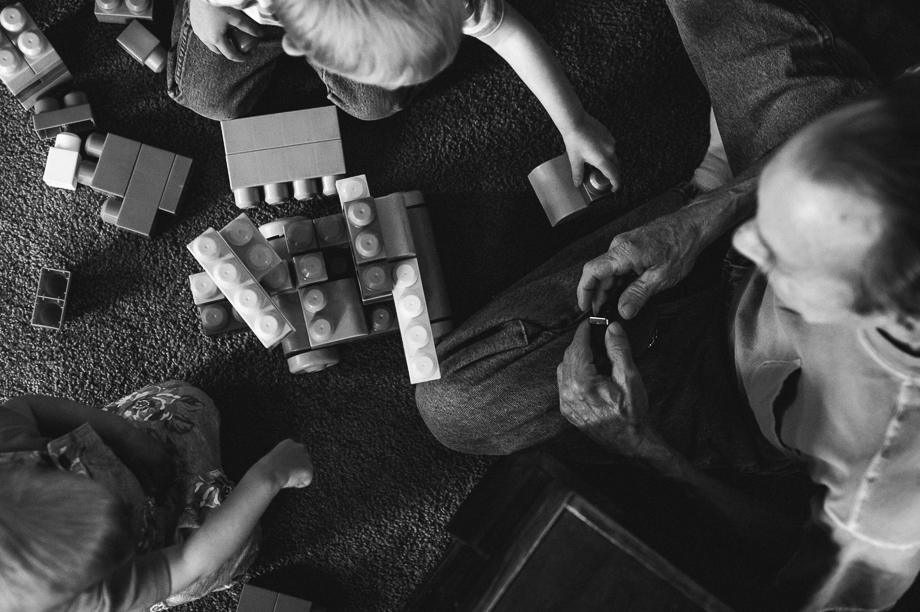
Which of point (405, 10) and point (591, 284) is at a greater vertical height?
point (405, 10)

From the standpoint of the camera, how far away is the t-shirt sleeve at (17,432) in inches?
29.5

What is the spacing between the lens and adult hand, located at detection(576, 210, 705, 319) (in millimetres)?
769

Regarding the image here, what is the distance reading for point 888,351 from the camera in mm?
491

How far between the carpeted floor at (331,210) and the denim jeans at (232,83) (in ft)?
0.19

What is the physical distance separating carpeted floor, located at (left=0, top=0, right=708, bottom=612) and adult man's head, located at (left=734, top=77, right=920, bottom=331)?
63 centimetres

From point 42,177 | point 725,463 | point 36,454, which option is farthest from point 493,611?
point 42,177

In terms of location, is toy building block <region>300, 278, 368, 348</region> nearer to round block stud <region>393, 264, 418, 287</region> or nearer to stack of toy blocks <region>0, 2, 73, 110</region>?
round block stud <region>393, 264, 418, 287</region>

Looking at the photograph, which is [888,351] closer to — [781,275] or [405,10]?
[781,275]

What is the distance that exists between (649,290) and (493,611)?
39 centimetres

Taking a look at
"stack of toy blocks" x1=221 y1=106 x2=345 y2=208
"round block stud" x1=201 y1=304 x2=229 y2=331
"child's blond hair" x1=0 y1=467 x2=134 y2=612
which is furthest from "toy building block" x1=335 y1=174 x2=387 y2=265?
"child's blond hair" x1=0 y1=467 x2=134 y2=612

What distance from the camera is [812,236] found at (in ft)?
1.41

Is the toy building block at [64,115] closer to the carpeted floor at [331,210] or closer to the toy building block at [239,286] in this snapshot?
the carpeted floor at [331,210]

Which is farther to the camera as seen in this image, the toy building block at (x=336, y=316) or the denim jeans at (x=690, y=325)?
the toy building block at (x=336, y=316)

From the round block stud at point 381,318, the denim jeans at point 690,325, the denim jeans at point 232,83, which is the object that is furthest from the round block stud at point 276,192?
the denim jeans at point 690,325
